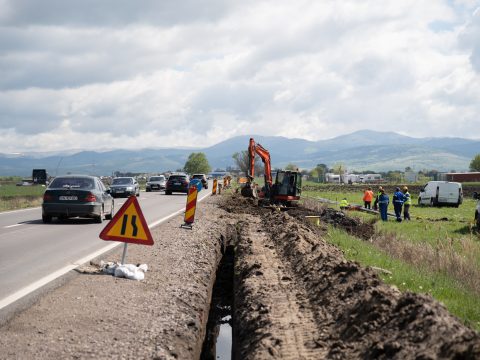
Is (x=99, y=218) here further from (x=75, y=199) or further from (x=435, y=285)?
(x=435, y=285)

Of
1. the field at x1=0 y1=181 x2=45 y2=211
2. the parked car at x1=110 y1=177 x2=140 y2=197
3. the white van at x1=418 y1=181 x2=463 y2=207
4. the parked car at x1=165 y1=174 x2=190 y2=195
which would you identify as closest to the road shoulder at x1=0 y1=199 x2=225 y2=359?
the field at x1=0 y1=181 x2=45 y2=211

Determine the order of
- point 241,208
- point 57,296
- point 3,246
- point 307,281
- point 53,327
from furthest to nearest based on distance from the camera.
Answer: point 241,208
point 3,246
point 307,281
point 57,296
point 53,327

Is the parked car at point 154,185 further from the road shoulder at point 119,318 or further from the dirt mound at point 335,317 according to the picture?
the dirt mound at point 335,317

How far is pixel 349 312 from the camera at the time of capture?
7.55 m

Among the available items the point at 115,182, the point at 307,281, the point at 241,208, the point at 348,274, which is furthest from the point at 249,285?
the point at 115,182

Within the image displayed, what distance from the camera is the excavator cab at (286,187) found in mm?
35219

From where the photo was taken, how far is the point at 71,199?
68.9 feet

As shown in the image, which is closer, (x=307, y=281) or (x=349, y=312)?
(x=349, y=312)

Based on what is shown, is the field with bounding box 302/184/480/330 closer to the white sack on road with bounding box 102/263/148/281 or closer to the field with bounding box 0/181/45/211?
the white sack on road with bounding box 102/263/148/281

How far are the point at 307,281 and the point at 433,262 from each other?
18.9 ft

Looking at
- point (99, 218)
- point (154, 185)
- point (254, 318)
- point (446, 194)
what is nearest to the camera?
point (254, 318)

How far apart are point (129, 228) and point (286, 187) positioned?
24576 millimetres

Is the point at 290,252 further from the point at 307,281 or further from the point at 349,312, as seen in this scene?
the point at 349,312

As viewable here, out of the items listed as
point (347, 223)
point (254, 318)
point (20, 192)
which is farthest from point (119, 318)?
point (20, 192)
